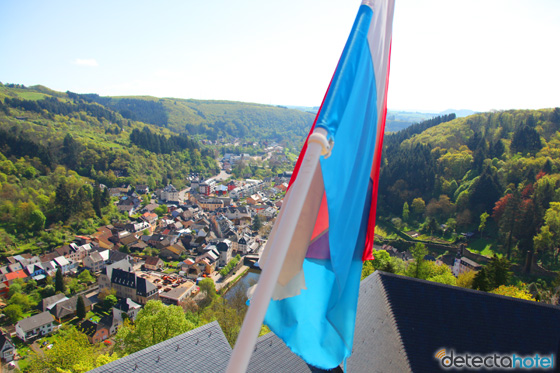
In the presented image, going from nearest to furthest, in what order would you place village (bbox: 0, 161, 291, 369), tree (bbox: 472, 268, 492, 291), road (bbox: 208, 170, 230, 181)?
1. tree (bbox: 472, 268, 492, 291)
2. village (bbox: 0, 161, 291, 369)
3. road (bbox: 208, 170, 230, 181)

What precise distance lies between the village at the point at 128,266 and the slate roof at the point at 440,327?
61.7 feet

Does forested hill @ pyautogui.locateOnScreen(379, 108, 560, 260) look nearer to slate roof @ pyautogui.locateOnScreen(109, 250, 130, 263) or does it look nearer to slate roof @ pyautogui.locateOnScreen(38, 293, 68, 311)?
slate roof @ pyautogui.locateOnScreen(109, 250, 130, 263)

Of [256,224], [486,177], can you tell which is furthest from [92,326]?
[486,177]

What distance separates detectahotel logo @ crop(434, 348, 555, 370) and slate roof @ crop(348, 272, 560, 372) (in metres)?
0.10

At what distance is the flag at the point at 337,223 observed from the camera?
191cm

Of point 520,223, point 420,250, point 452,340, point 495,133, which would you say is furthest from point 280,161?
point 452,340

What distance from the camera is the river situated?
27666 millimetres

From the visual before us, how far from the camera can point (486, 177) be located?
Result: 41750mm

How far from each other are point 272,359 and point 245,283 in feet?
75.9

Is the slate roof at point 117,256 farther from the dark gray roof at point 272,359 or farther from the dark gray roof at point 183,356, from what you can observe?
the dark gray roof at point 272,359

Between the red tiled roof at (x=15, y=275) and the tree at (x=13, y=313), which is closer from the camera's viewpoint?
the tree at (x=13, y=313)

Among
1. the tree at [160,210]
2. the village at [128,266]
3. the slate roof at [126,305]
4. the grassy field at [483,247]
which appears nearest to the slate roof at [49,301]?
the village at [128,266]

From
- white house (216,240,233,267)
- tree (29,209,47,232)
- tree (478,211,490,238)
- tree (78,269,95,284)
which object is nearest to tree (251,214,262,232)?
white house (216,240,233,267)

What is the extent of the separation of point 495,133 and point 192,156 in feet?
210
